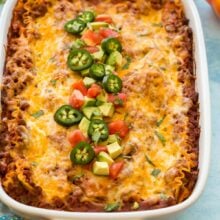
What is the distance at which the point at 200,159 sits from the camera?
348cm

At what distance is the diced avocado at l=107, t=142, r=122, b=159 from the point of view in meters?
3.46

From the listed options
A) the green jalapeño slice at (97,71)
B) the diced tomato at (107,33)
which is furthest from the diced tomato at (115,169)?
the diced tomato at (107,33)

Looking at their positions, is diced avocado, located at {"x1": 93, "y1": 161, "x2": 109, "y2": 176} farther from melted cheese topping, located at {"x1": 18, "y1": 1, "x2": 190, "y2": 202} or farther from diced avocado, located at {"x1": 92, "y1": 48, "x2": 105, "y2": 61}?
diced avocado, located at {"x1": 92, "y1": 48, "x2": 105, "y2": 61}

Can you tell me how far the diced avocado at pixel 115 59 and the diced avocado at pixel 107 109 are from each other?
1.10 ft

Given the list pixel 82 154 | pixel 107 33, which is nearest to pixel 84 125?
pixel 82 154

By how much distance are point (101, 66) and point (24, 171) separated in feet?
2.73

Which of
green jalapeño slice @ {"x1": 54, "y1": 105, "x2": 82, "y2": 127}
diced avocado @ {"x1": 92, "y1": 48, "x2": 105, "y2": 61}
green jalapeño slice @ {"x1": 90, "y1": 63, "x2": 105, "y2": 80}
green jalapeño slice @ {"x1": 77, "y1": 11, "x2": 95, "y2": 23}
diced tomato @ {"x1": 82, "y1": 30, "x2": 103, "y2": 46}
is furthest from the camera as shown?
green jalapeño slice @ {"x1": 77, "y1": 11, "x2": 95, "y2": 23}

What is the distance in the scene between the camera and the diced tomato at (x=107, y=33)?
4.05 metres

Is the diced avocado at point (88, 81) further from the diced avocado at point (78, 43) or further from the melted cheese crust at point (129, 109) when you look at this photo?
the diced avocado at point (78, 43)

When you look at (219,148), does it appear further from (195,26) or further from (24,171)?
(24,171)

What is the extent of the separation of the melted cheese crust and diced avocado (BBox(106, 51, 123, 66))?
61mm

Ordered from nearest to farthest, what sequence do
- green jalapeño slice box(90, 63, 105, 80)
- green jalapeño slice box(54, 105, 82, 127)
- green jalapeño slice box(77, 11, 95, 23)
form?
green jalapeño slice box(54, 105, 82, 127) < green jalapeño slice box(90, 63, 105, 80) < green jalapeño slice box(77, 11, 95, 23)

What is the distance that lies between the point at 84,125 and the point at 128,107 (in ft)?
0.86

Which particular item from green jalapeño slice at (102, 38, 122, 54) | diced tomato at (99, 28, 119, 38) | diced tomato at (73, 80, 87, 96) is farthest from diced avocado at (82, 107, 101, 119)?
diced tomato at (99, 28, 119, 38)
